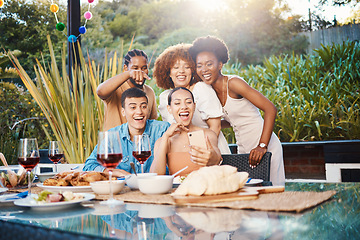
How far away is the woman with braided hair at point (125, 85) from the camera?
3.24 metres

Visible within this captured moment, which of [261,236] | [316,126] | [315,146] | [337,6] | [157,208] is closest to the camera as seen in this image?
[261,236]

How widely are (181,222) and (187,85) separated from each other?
240 cm

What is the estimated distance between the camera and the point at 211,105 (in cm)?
300

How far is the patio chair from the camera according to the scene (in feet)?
6.82

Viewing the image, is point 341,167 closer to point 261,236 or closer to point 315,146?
point 315,146

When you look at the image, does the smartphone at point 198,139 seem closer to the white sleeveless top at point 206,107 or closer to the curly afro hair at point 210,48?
the white sleeveless top at point 206,107

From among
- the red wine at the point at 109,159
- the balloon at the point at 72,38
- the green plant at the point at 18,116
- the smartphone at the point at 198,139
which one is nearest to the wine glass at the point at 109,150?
the red wine at the point at 109,159

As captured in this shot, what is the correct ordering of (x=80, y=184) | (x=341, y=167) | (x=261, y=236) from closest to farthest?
(x=261, y=236), (x=80, y=184), (x=341, y=167)

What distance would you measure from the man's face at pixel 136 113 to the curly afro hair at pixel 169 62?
0.72 meters

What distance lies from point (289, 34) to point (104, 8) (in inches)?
232

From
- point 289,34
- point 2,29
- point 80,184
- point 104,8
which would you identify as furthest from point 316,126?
point 104,8

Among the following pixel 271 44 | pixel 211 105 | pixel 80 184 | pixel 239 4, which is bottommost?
pixel 80 184

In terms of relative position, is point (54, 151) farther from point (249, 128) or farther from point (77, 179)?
point (249, 128)

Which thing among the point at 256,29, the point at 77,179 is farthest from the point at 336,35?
the point at 77,179
